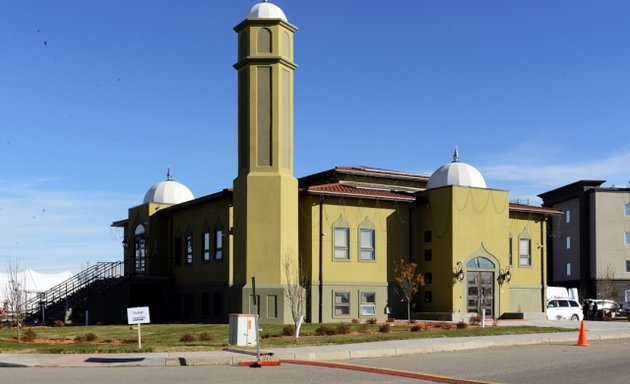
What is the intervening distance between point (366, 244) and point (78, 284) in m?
18.2

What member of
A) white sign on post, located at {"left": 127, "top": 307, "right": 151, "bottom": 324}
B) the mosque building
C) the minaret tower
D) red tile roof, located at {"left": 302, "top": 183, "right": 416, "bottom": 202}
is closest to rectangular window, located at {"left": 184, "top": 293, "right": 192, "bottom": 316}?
the mosque building

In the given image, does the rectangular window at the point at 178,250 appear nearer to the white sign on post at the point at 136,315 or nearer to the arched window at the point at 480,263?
the arched window at the point at 480,263

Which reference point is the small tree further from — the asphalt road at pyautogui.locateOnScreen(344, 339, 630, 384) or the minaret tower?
the asphalt road at pyautogui.locateOnScreen(344, 339, 630, 384)

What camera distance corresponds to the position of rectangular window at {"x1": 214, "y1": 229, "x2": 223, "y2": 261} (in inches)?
1649

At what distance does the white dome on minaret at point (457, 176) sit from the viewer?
43656mm

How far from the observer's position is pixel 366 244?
135 feet

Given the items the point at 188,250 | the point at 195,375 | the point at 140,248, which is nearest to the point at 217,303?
the point at 188,250

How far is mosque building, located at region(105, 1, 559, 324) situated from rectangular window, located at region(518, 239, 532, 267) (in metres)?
0.08

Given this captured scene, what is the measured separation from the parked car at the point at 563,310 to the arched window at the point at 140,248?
24.4 metres

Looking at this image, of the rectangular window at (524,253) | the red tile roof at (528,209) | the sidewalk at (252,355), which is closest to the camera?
the sidewalk at (252,355)

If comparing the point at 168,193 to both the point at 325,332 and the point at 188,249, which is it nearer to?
the point at 188,249

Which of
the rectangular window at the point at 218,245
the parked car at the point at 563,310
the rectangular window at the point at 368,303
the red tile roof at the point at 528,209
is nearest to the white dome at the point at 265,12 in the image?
the rectangular window at the point at 218,245

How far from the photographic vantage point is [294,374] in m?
17.0

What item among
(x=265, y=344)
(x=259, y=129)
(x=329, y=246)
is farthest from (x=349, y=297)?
(x=265, y=344)
